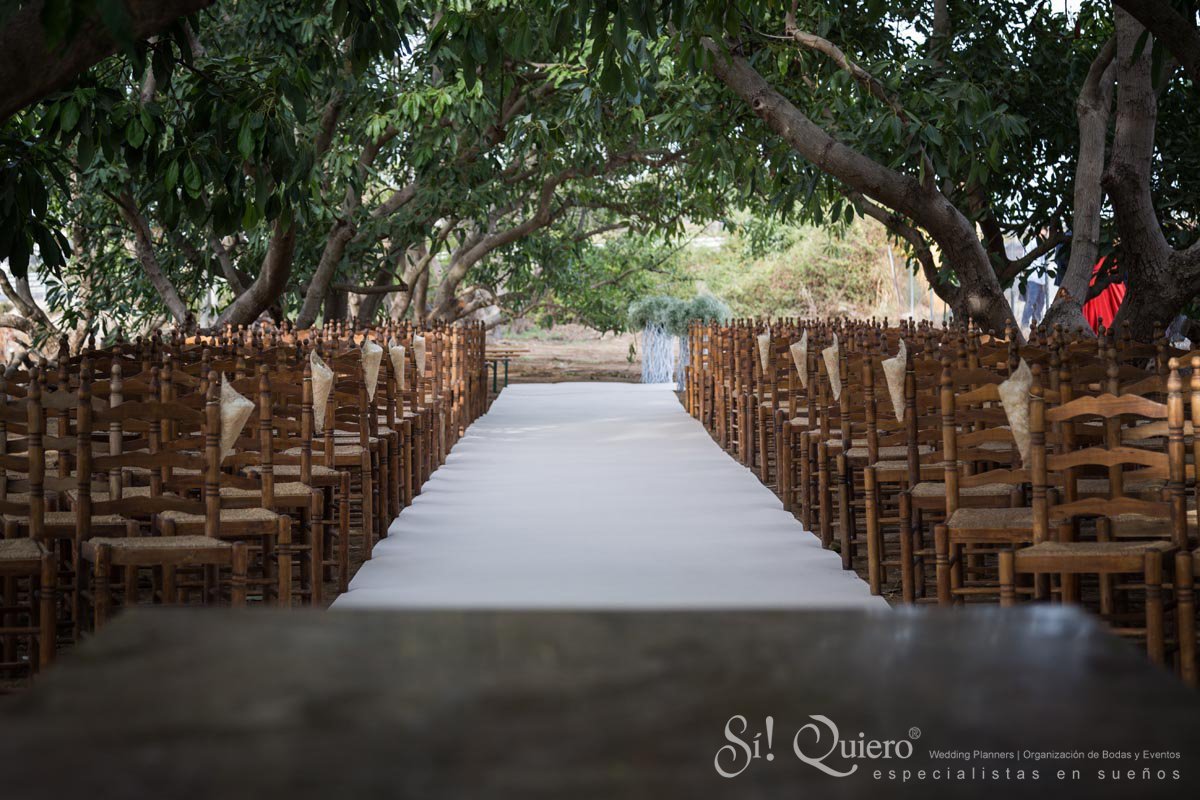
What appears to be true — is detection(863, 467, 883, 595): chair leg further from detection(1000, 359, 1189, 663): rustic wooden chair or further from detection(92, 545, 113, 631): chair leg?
detection(92, 545, 113, 631): chair leg

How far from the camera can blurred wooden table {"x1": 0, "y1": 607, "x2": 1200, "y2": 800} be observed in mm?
1133

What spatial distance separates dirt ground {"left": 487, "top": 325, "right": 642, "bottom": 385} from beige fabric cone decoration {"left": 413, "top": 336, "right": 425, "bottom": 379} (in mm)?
11765

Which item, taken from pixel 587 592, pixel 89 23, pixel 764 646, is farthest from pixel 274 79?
pixel 764 646

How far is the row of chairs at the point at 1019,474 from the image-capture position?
4.23 meters

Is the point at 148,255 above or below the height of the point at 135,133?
above

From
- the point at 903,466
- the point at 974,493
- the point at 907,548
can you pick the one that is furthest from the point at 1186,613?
the point at 903,466

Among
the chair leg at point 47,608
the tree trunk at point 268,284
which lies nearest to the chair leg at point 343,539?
the chair leg at point 47,608

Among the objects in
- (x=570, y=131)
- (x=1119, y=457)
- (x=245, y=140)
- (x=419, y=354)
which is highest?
(x=570, y=131)

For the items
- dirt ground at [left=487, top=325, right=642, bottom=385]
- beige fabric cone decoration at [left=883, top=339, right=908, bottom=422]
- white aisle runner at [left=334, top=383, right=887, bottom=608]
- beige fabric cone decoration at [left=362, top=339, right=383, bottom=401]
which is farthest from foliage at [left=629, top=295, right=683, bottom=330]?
beige fabric cone decoration at [left=883, top=339, right=908, bottom=422]

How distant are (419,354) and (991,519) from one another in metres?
5.99

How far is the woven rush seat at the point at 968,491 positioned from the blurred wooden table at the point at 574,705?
13.2ft

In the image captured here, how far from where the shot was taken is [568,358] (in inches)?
1323

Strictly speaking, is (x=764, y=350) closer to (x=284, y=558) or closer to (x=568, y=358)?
(x=284, y=558)

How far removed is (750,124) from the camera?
1308 centimetres
